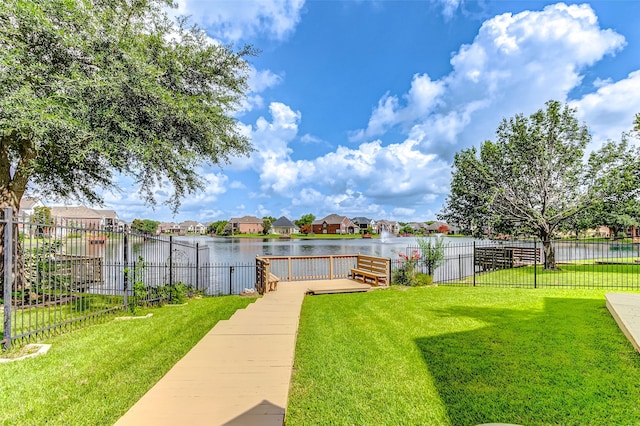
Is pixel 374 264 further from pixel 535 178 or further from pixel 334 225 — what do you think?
pixel 334 225

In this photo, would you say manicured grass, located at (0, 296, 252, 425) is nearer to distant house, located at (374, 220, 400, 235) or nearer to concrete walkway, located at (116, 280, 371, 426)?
concrete walkway, located at (116, 280, 371, 426)

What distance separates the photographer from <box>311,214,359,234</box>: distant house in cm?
9669

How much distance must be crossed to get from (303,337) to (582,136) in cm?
1972

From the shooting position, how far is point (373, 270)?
12.1 meters

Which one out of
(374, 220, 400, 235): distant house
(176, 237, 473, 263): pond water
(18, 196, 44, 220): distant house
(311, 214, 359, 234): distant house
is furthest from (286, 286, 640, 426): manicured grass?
(374, 220, 400, 235): distant house

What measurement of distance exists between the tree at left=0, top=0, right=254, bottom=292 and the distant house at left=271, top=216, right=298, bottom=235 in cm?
8961

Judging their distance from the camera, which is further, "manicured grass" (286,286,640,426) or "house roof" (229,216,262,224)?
"house roof" (229,216,262,224)

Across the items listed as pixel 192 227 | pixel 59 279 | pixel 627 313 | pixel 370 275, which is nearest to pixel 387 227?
pixel 192 227

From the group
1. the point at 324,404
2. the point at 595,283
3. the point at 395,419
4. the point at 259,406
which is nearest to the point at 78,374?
the point at 259,406

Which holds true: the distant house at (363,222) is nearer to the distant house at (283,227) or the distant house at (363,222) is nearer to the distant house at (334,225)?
the distant house at (334,225)

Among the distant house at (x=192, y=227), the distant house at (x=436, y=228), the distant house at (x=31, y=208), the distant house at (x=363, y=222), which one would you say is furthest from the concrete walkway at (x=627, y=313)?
the distant house at (x=192, y=227)

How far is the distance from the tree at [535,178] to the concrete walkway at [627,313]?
9630 millimetres

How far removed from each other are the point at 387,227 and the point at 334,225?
29.6 meters

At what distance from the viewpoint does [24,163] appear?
883 centimetres
